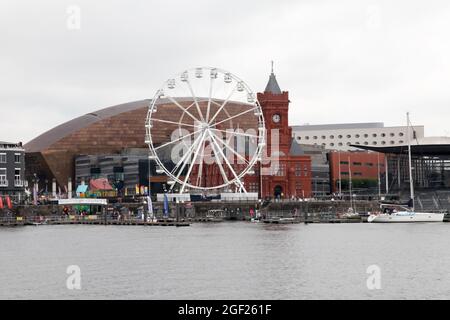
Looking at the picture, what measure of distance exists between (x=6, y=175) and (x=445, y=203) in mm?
72909

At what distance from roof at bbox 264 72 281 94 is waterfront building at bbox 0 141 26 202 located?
4769cm

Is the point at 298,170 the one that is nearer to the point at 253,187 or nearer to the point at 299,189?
the point at 299,189

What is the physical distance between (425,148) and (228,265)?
11258 centimetres

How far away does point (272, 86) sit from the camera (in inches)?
7008

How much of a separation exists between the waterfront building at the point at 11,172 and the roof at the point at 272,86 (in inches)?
1878

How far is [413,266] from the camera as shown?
65438 mm

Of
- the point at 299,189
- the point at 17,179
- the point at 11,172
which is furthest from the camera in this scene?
the point at 299,189

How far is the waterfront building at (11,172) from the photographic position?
506 ft

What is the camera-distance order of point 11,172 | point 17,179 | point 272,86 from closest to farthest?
1. point 11,172
2. point 17,179
3. point 272,86

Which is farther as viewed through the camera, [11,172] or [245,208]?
[11,172]

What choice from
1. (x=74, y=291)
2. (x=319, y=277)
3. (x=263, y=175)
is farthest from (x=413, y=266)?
(x=263, y=175)

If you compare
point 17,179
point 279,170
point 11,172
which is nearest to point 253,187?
point 279,170

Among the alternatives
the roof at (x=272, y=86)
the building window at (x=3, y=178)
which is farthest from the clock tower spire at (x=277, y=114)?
the building window at (x=3, y=178)

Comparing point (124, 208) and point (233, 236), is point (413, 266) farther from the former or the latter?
point (124, 208)
